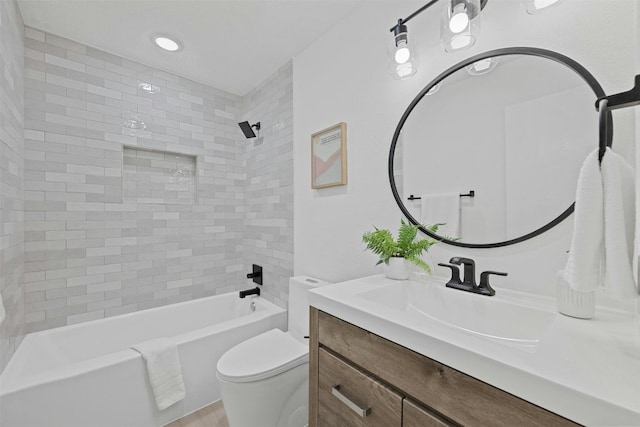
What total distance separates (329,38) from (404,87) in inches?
31.2

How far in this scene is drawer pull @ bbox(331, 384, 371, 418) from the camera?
0.82 meters

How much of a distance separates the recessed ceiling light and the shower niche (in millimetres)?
827

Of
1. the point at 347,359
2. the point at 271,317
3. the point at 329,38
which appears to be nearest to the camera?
the point at 347,359

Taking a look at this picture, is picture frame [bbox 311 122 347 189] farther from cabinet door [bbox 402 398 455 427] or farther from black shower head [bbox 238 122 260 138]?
cabinet door [bbox 402 398 455 427]

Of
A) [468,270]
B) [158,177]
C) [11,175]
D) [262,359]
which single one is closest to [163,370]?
[262,359]

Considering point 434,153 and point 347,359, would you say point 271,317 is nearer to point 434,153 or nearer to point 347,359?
point 347,359

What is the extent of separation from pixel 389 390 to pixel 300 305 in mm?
1124

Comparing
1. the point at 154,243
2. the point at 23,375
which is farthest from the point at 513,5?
Answer: the point at 23,375

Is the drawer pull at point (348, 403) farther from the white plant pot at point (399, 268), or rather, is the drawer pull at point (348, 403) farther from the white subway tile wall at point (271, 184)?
the white subway tile wall at point (271, 184)

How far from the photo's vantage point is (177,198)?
2461 mm

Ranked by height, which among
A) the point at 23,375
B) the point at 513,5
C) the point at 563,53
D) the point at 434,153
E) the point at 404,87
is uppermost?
the point at 513,5

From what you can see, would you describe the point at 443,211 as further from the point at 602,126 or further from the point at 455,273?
the point at 602,126

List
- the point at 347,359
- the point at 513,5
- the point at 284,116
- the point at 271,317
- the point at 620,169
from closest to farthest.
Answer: the point at 620,169 → the point at 347,359 → the point at 513,5 → the point at 271,317 → the point at 284,116

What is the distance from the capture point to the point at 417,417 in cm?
70
